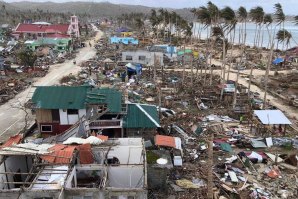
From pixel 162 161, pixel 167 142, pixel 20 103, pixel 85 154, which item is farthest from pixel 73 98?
pixel 20 103

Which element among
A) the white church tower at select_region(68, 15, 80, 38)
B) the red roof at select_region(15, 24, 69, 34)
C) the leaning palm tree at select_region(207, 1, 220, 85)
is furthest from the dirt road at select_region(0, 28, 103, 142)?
the white church tower at select_region(68, 15, 80, 38)

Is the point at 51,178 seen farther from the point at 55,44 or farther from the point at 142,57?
the point at 55,44

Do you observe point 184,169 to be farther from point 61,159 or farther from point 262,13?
point 262,13

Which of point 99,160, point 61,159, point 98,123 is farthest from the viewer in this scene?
point 98,123

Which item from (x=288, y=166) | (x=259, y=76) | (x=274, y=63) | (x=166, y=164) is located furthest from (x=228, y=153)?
(x=274, y=63)

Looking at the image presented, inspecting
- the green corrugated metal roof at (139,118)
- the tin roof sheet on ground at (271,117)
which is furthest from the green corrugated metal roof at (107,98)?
the tin roof sheet on ground at (271,117)

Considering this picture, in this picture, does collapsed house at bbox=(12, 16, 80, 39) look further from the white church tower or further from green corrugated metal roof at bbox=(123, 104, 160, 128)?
green corrugated metal roof at bbox=(123, 104, 160, 128)
